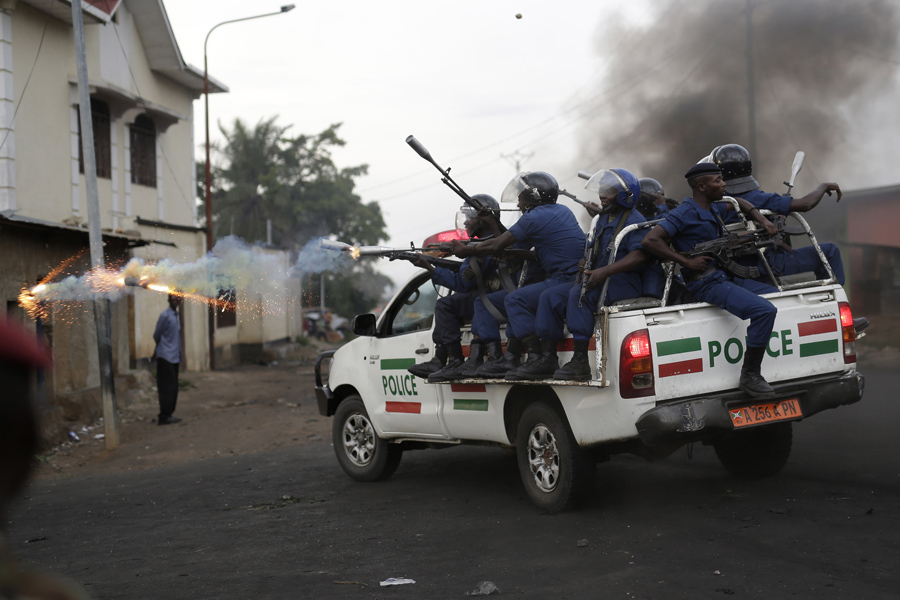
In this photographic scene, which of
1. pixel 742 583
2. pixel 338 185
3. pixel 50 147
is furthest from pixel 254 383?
pixel 338 185

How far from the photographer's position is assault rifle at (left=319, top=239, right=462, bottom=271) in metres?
6.80

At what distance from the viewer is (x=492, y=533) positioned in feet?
18.1

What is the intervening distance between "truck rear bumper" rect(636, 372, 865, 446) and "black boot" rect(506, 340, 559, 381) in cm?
76

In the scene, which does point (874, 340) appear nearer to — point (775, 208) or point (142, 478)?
point (775, 208)

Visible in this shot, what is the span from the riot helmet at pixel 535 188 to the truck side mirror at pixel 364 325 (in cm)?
189

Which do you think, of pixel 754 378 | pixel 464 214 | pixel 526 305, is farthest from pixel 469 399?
pixel 754 378

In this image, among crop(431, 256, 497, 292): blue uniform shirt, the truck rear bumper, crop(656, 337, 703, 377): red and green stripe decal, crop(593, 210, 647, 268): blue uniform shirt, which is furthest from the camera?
crop(431, 256, 497, 292): blue uniform shirt

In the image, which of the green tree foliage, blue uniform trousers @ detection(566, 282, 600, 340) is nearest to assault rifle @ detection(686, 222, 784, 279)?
blue uniform trousers @ detection(566, 282, 600, 340)

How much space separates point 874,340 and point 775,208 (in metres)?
16.1

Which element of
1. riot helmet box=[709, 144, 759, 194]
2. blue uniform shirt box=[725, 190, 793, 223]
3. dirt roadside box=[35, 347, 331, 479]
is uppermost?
riot helmet box=[709, 144, 759, 194]

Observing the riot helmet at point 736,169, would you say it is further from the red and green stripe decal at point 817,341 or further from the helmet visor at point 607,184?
the red and green stripe decal at point 817,341

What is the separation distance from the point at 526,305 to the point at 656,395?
3.92 feet

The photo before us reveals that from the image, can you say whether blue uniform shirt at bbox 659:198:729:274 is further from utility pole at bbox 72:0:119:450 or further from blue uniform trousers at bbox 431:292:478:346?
utility pole at bbox 72:0:119:450

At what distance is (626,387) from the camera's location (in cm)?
520
